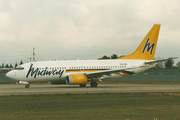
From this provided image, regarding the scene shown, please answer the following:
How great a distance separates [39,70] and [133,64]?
13.1 meters

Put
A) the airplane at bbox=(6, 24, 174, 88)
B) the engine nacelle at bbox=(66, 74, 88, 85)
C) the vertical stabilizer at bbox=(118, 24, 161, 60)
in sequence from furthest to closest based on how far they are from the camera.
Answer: the vertical stabilizer at bbox=(118, 24, 161, 60), the airplane at bbox=(6, 24, 174, 88), the engine nacelle at bbox=(66, 74, 88, 85)

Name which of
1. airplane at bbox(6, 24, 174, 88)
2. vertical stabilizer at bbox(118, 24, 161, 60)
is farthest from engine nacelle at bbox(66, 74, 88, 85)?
vertical stabilizer at bbox(118, 24, 161, 60)

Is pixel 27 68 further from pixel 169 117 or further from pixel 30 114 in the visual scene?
pixel 169 117

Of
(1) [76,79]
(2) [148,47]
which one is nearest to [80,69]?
(1) [76,79]

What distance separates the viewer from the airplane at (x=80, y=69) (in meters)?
38.5

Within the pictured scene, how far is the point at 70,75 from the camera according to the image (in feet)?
126

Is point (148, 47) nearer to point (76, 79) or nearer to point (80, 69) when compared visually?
point (80, 69)

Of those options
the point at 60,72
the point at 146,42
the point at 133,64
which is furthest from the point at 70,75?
the point at 146,42

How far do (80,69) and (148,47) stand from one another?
11.1 m

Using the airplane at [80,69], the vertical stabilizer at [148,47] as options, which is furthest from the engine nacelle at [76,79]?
the vertical stabilizer at [148,47]

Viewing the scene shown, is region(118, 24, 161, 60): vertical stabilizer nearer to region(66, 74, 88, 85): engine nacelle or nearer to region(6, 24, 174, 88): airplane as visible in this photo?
region(6, 24, 174, 88): airplane

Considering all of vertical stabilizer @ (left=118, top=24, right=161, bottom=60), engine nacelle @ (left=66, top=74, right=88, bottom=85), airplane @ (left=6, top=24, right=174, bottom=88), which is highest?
vertical stabilizer @ (left=118, top=24, right=161, bottom=60)

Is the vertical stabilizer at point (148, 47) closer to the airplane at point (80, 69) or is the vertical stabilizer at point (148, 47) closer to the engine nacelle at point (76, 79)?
the airplane at point (80, 69)

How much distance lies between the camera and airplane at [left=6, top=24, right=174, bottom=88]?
3850cm
